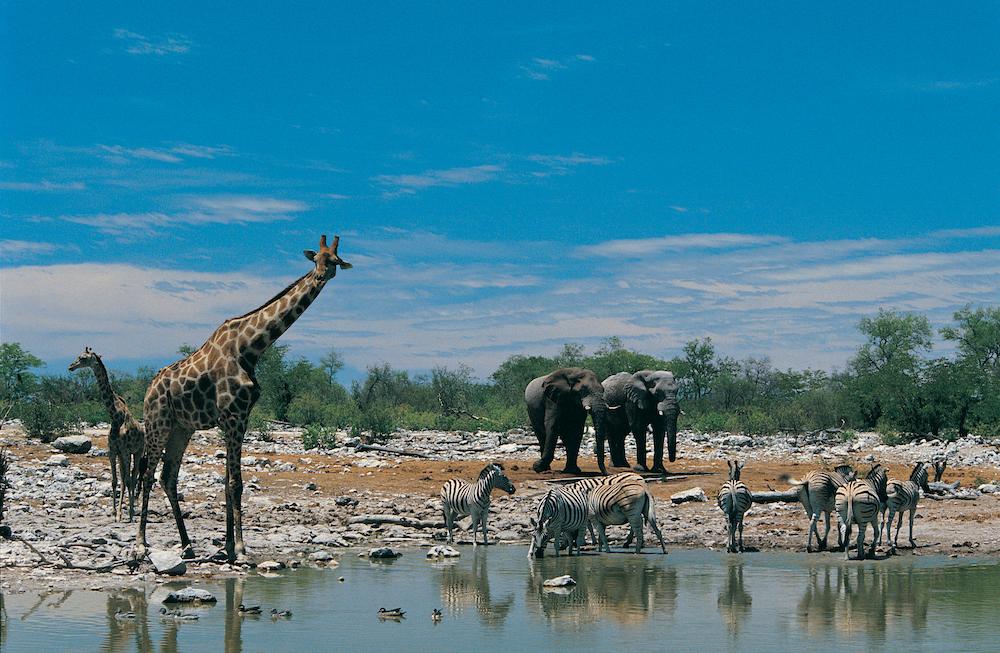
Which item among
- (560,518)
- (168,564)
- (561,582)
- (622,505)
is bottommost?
(561,582)

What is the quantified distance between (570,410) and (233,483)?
44.2 ft

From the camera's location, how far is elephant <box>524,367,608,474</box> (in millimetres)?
26969

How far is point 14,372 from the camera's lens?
195ft

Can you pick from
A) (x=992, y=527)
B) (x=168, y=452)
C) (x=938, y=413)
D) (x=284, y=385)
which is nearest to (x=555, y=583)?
(x=168, y=452)

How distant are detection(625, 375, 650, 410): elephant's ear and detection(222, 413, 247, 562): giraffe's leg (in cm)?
1444

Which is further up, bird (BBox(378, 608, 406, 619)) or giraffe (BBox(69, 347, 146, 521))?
giraffe (BBox(69, 347, 146, 521))

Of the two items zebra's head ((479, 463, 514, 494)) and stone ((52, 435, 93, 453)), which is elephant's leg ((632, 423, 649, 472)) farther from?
stone ((52, 435, 93, 453))

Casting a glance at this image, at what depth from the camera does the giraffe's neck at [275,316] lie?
49.5 feet

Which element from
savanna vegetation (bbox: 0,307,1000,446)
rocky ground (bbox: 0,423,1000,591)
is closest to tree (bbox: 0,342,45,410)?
savanna vegetation (bbox: 0,307,1000,446)

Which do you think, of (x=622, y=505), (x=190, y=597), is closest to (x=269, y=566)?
(x=190, y=597)

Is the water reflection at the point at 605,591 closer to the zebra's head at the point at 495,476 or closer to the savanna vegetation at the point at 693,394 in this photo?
the zebra's head at the point at 495,476

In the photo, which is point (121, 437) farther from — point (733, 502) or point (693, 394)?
point (693, 394)

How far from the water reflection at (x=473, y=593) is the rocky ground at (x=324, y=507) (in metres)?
1.75

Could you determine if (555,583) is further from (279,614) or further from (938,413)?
(938,413)
